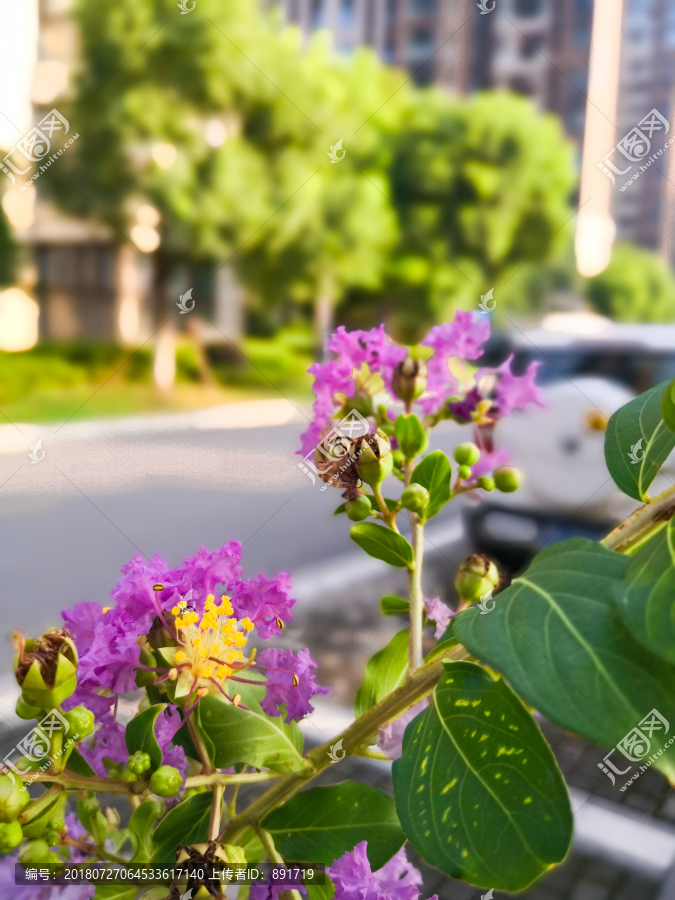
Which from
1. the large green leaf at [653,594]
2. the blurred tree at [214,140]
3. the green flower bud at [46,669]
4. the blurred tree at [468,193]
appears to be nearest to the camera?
the large green leaf at [653,594]

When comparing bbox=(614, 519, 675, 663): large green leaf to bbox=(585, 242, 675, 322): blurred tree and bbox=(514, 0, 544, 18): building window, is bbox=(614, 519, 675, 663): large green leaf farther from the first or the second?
bbox=(514, 0, 544, 18): building window

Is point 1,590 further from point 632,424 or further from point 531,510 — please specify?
point 632,424

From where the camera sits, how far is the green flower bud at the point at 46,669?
36 cm

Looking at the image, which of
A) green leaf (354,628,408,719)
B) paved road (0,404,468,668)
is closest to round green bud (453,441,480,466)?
green leaf (354,628,408,719)

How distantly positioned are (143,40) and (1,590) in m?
8.29

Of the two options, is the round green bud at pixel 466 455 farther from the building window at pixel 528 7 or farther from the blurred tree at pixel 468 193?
the building window at pixel 528 7

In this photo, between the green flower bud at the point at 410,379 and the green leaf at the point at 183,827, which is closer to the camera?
the green leaf at the point at 183,827

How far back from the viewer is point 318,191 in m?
10.5

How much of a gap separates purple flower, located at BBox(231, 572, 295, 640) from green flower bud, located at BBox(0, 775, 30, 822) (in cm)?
14

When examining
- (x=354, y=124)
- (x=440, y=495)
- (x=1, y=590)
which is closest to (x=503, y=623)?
(x=440, y=495)

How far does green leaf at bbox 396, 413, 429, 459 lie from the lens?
476mm

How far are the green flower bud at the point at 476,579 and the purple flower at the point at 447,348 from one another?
14 cm

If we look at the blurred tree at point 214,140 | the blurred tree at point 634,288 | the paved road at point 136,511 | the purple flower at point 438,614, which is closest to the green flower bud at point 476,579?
the purple flower at point 438,614

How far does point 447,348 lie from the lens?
0.59 metres
